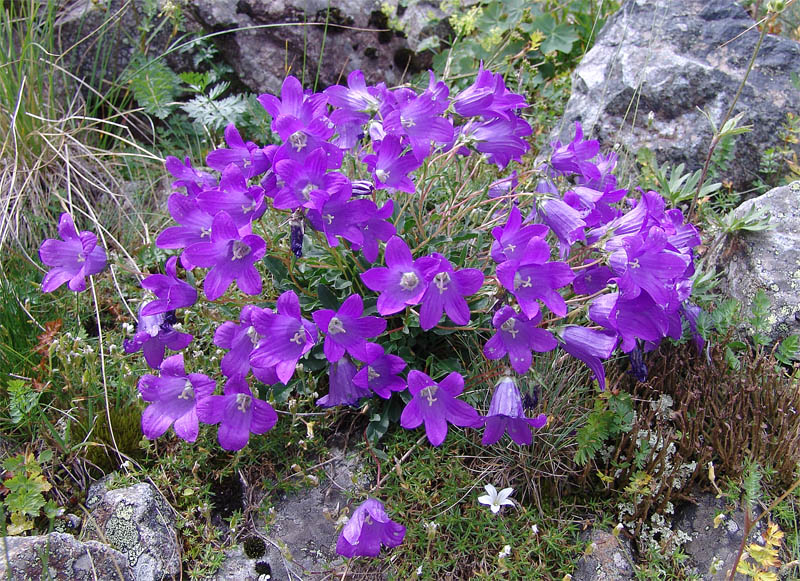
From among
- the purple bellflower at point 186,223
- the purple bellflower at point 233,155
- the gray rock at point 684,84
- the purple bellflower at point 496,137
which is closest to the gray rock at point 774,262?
the gray rock at point 684,84

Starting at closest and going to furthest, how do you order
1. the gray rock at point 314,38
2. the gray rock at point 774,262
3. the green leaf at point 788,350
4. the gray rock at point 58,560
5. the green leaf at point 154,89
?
the gray rock at point 58,560
the green leaf at point 788,350
the gray rock at point 774,262
the green leaf at point 154,89
the gray rock at point 314,38

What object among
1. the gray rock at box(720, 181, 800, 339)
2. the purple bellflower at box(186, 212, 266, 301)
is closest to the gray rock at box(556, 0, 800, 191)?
the gray rock at box(720, 181, 800, 339)

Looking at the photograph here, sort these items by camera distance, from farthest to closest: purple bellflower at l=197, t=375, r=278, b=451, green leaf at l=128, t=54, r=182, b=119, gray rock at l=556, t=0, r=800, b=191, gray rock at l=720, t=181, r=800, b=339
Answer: green leaf at l=128, t=54, r=182, b=119 → gray rock at l=556, t=0, r=800, b=191 → gray rock at l=720, t=181, r=800, b=339 → purple bellflower at l=197, t=375, r=278, b=451

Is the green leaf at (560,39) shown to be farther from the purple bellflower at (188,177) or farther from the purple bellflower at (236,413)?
the purple bellflower at (236,413)

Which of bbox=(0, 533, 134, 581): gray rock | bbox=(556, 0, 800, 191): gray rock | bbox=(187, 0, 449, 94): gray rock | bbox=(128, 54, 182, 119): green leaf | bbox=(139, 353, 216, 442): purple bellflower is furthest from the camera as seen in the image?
bbox=(187, 0, 449, 94): gray rock

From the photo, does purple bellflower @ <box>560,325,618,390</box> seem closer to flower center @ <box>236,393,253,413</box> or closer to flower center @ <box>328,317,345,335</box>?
flower center @ <box>328,317,345,335</box>

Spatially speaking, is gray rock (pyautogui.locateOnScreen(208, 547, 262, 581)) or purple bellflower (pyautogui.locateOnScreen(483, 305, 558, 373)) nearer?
purple bellflower (pyautogui.locateOnScreen(483, 305, 558, 373))

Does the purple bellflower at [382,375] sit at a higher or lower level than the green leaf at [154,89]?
lower

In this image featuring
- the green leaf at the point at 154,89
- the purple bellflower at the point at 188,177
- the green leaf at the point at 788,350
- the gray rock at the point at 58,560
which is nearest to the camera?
the gray rock at the point at 58,560
